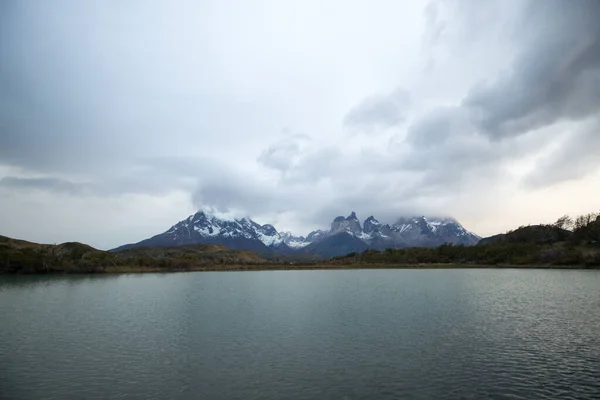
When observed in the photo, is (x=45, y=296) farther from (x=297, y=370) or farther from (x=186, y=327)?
(x=297, y=370)

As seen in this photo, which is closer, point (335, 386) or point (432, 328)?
point (335, 386)

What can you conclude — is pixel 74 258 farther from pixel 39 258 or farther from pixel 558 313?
pixel 558 313

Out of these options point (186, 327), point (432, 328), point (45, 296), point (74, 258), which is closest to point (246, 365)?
point (186, 327)

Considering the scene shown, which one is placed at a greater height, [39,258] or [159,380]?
[39,258]

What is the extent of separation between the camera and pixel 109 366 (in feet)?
102

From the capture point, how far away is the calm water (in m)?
25.1

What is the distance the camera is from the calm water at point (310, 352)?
82.3 ft

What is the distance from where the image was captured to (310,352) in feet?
112

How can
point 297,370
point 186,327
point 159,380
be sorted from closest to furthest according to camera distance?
point 159,380
point 297,370
point 186,327

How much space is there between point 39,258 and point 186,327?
547ft

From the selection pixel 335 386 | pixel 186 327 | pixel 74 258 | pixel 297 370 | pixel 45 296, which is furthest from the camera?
pixel 74 258

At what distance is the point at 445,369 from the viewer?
93.8 feet

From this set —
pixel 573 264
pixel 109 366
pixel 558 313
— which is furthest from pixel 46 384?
pixel 573 264

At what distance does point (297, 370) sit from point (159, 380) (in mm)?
10451
